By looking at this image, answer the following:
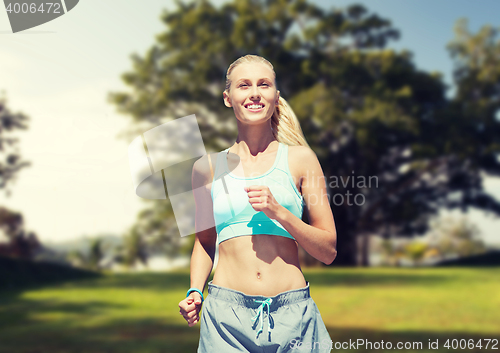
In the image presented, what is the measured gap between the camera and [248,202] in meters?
2.33

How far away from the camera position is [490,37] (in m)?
17.7

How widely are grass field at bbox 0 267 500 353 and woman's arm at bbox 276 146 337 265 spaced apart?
634cm

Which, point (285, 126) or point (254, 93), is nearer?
point (254, 93)

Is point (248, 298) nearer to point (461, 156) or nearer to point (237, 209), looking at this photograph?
point (237, 209)

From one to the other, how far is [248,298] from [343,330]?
24.9 feet

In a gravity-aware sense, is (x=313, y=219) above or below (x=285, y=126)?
below

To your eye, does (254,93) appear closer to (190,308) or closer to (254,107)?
(254,107)

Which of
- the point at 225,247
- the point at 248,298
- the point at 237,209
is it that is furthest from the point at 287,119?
the point at 248,298

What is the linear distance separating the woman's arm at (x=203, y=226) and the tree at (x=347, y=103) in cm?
1352

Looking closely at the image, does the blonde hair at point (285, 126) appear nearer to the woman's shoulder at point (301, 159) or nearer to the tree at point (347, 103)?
the woman's shoulder at point (301, 159)

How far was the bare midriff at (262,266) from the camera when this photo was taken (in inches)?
90.5

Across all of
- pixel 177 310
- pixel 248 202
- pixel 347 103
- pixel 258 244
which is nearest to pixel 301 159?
pixel 248 202

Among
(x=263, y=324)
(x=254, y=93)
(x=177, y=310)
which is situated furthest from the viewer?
(x=177, y=310)

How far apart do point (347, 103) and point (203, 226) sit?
584 inches
